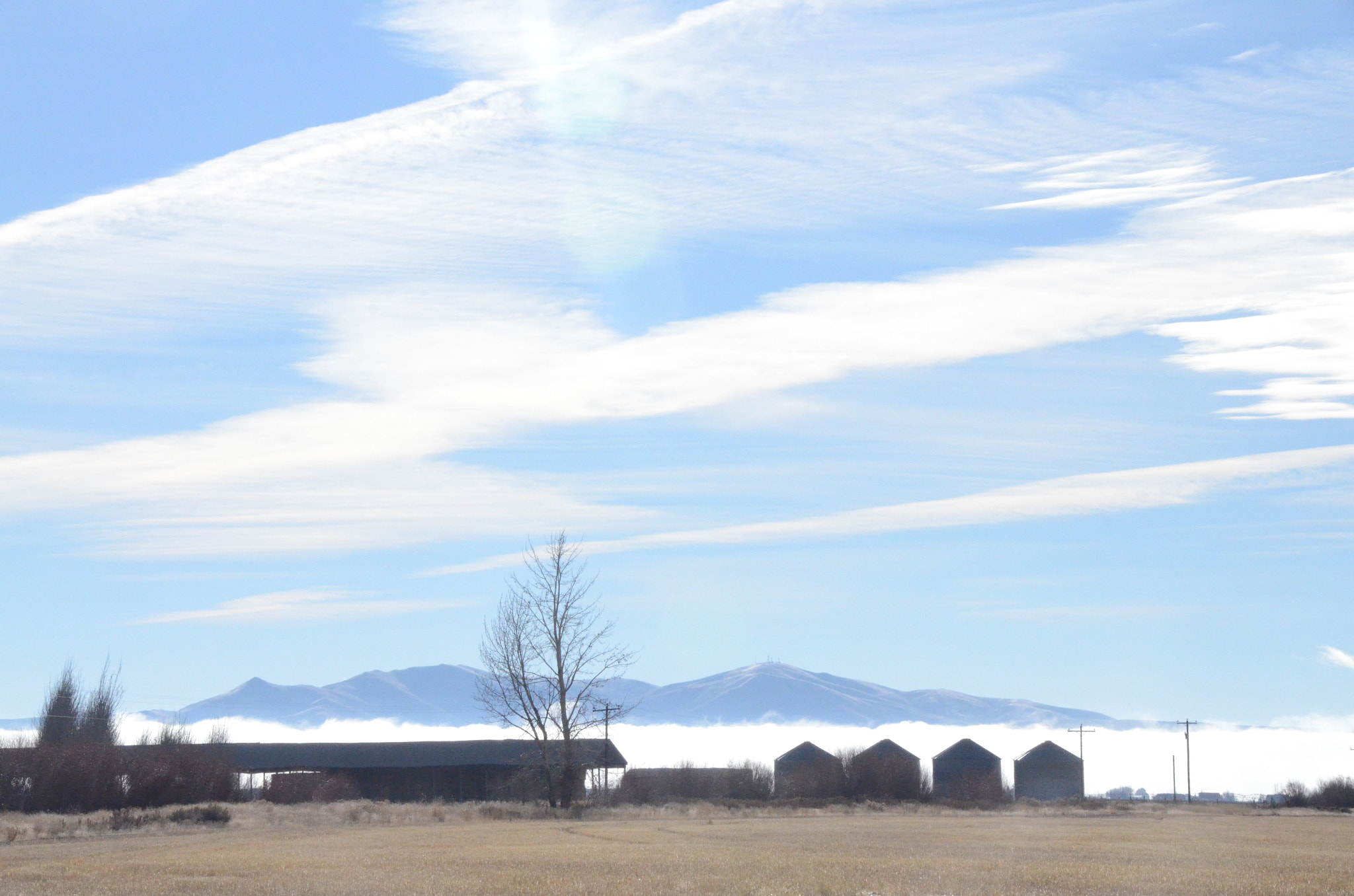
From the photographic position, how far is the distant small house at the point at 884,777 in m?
93.9

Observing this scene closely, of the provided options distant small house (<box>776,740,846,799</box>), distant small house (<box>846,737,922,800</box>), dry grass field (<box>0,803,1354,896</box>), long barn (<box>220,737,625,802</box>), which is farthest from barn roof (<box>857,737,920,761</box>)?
dry grass field (<box>0,803,1354,896</box>)

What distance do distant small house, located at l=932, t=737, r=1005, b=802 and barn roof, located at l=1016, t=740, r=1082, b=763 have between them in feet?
14.8

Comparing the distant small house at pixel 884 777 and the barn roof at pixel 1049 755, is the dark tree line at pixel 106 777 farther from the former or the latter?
the barn roof at pixel 1049 755

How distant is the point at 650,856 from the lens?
103 feet

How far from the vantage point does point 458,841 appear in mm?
38844

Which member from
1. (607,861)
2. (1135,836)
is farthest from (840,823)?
(607,861)

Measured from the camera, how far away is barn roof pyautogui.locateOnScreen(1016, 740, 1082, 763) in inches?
4510

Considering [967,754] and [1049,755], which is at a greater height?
[967,754]

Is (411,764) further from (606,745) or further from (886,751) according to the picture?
(886,751)

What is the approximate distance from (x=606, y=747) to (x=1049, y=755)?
48.1 m

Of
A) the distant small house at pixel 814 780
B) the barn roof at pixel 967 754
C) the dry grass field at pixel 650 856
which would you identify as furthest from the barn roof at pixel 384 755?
the barn roof at pixel 967 754

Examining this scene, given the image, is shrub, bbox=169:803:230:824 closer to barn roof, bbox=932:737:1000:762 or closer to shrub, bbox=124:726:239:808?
shrub, bbox=124:726:239:808

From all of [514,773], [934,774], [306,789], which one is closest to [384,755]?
[514,773]

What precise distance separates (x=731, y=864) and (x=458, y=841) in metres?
13.8
